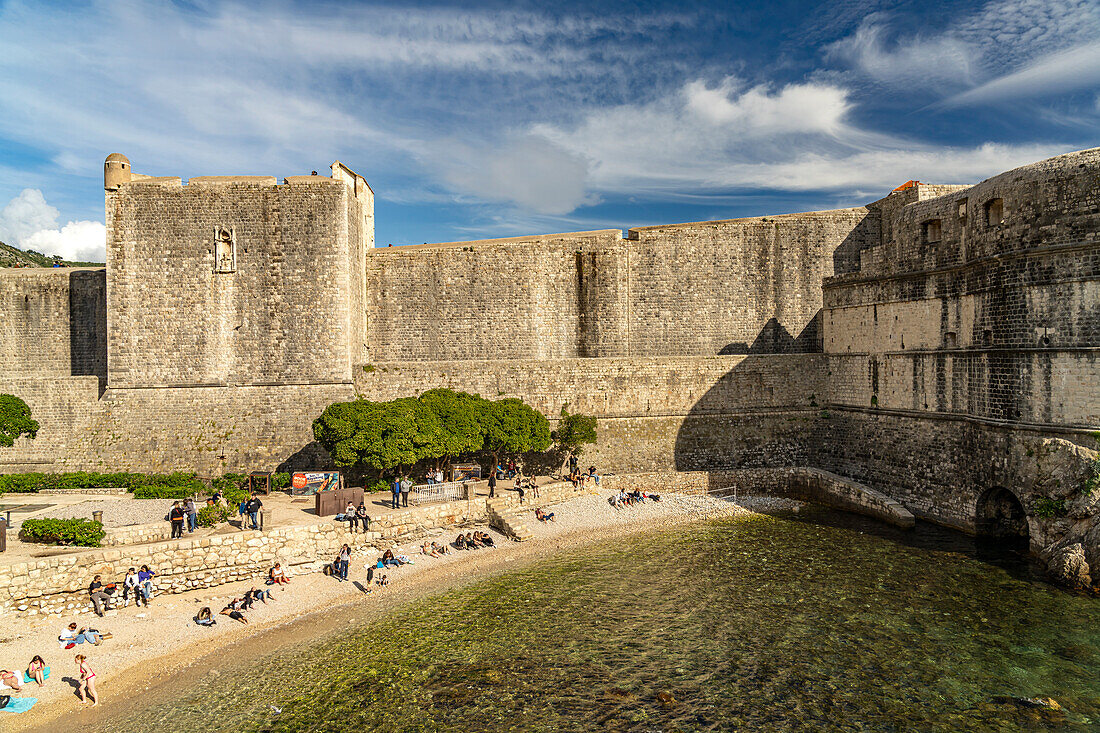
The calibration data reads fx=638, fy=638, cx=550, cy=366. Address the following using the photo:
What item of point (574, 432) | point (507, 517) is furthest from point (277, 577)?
point (574, 432)

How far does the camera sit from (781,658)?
41.2ft

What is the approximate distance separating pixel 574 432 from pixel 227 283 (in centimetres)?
1356

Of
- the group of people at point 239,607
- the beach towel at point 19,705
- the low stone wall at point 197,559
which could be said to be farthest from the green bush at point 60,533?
the beach towel at point 19,705

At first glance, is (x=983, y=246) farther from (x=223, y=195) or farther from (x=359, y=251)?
(x=223, y=195)

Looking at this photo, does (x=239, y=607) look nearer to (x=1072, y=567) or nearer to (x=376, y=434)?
(x=376, y=434)

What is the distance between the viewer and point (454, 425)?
830 inches

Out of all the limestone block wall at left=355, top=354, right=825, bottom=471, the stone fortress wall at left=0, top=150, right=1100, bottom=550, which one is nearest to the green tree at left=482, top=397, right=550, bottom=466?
the limestone block wall at left=355, top=354, right=825, bottom=471

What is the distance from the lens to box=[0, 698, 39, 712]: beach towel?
34.1 ft

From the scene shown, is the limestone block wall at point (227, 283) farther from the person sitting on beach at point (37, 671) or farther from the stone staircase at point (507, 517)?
the person sitting on beach at point (37, 671)

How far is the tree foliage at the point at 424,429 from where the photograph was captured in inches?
760

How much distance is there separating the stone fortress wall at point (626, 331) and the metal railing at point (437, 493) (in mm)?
4685

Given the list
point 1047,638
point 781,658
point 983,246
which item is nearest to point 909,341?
point 983,246

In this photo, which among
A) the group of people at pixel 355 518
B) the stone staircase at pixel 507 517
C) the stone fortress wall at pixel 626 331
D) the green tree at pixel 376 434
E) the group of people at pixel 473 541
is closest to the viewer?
the group of people at pixel 355 518

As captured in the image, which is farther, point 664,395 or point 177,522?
point 664,395
